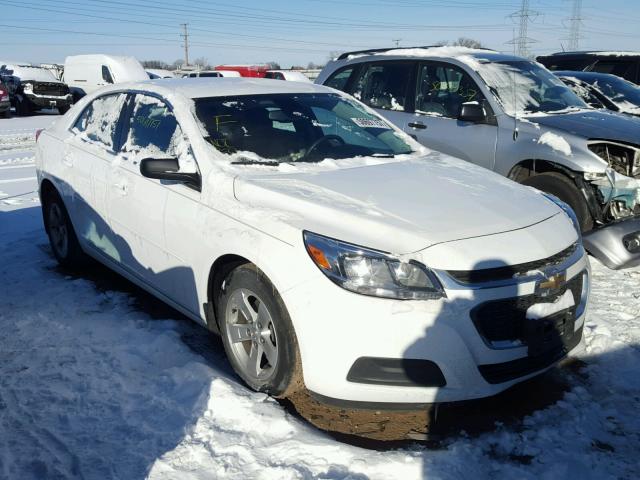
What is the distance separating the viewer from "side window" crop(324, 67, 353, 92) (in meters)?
7.09

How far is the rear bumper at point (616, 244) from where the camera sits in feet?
15.6

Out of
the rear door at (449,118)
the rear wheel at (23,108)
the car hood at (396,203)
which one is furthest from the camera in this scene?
the rear wheel at (23,108)

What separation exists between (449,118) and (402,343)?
13.1ft

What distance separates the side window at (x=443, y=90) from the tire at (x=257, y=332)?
3.66 metres

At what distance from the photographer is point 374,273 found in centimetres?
263

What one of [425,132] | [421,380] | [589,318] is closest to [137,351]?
[421,380]

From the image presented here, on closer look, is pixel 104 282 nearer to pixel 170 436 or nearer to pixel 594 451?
pixel 170 436

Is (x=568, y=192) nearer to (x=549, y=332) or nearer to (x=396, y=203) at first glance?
(x=549, y=332)

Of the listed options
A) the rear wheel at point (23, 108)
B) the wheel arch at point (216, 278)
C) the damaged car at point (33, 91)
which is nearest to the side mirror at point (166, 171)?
the wheel arch at point (216, 278)

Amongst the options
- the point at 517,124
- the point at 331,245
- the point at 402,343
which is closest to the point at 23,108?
the point at 517,124

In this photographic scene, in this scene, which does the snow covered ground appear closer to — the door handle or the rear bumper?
the rear bumper

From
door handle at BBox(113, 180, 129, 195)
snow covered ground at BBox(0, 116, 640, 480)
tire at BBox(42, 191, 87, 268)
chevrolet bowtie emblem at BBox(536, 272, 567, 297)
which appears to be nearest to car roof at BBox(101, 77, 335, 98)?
door handle at BBox(113, 180, 129, 195)

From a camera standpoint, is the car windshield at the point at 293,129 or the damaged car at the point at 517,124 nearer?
the car windshield at the point at 293,129

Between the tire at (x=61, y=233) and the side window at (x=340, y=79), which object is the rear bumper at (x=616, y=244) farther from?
the tire at (x=61, y=233)
